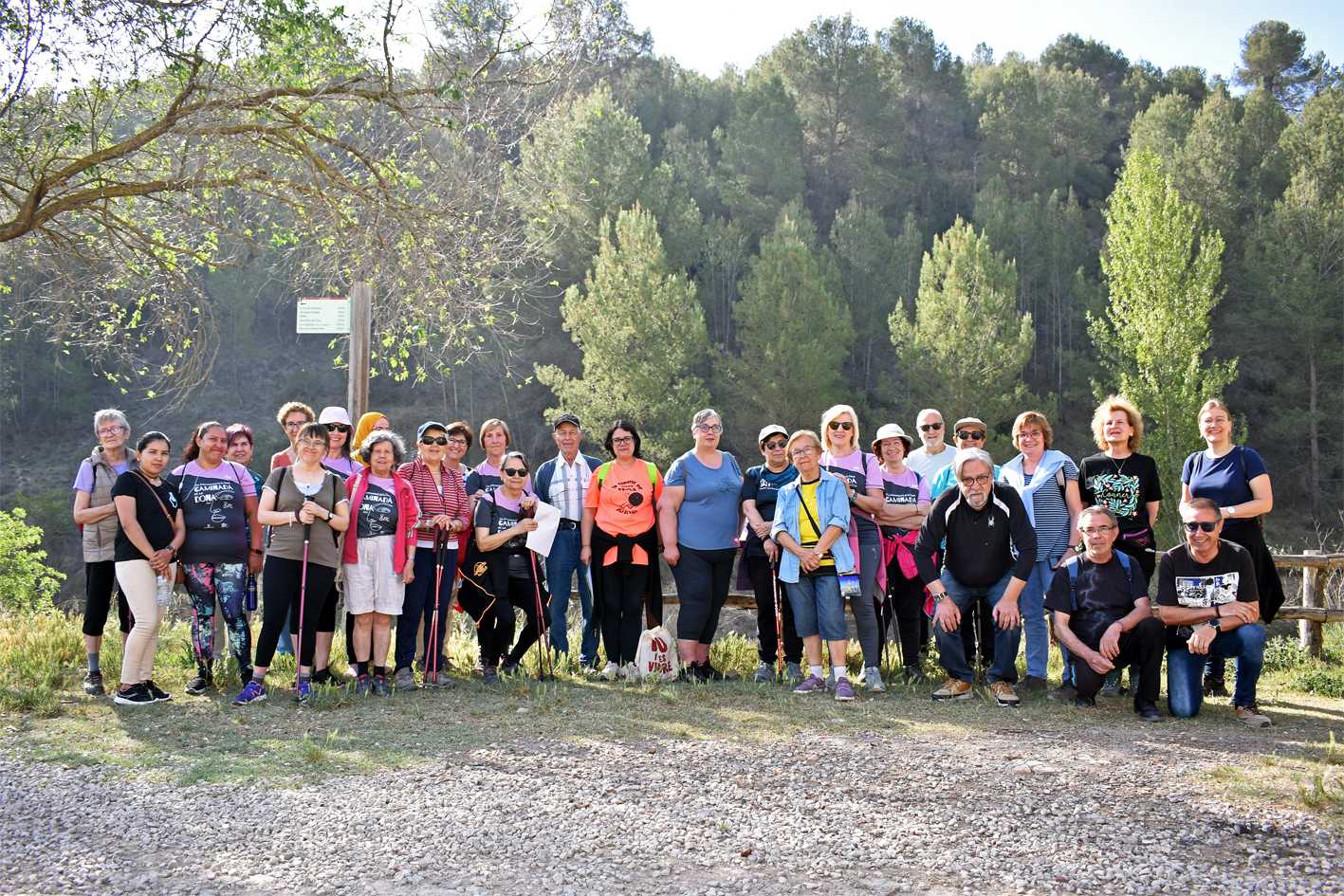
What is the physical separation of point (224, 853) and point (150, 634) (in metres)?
2.80

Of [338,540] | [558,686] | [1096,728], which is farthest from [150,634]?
[1096,728]

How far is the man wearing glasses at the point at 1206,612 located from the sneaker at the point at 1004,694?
0.72 meters

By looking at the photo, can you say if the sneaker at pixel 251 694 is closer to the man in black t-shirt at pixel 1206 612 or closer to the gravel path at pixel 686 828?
the gravel path at pixel 686 828

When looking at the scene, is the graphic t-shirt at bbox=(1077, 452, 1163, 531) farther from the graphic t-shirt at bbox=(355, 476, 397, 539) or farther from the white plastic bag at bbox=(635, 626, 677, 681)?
the graphic t-shirt at bbox=(355, 476, 397, 539)

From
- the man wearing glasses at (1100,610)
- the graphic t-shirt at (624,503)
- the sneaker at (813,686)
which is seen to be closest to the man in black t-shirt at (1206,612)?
the man wearing glasses at (1100,610)

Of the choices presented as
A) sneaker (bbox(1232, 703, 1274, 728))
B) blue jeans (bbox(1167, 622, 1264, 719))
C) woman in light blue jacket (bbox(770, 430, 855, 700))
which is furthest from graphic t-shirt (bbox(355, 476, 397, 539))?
sneaker (bbox(1232, 703, 1274, 728))

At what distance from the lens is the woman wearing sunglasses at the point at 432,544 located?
20.2 feet

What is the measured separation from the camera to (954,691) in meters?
5.77

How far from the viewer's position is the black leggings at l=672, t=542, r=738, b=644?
6.31 meters

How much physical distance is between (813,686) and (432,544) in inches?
103

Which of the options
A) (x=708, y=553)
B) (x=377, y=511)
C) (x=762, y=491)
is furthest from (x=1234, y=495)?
(x=377, y=511)

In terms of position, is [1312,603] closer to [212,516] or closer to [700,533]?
[700,533]

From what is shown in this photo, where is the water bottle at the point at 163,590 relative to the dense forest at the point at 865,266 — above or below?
below

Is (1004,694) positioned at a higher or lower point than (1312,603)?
lower
